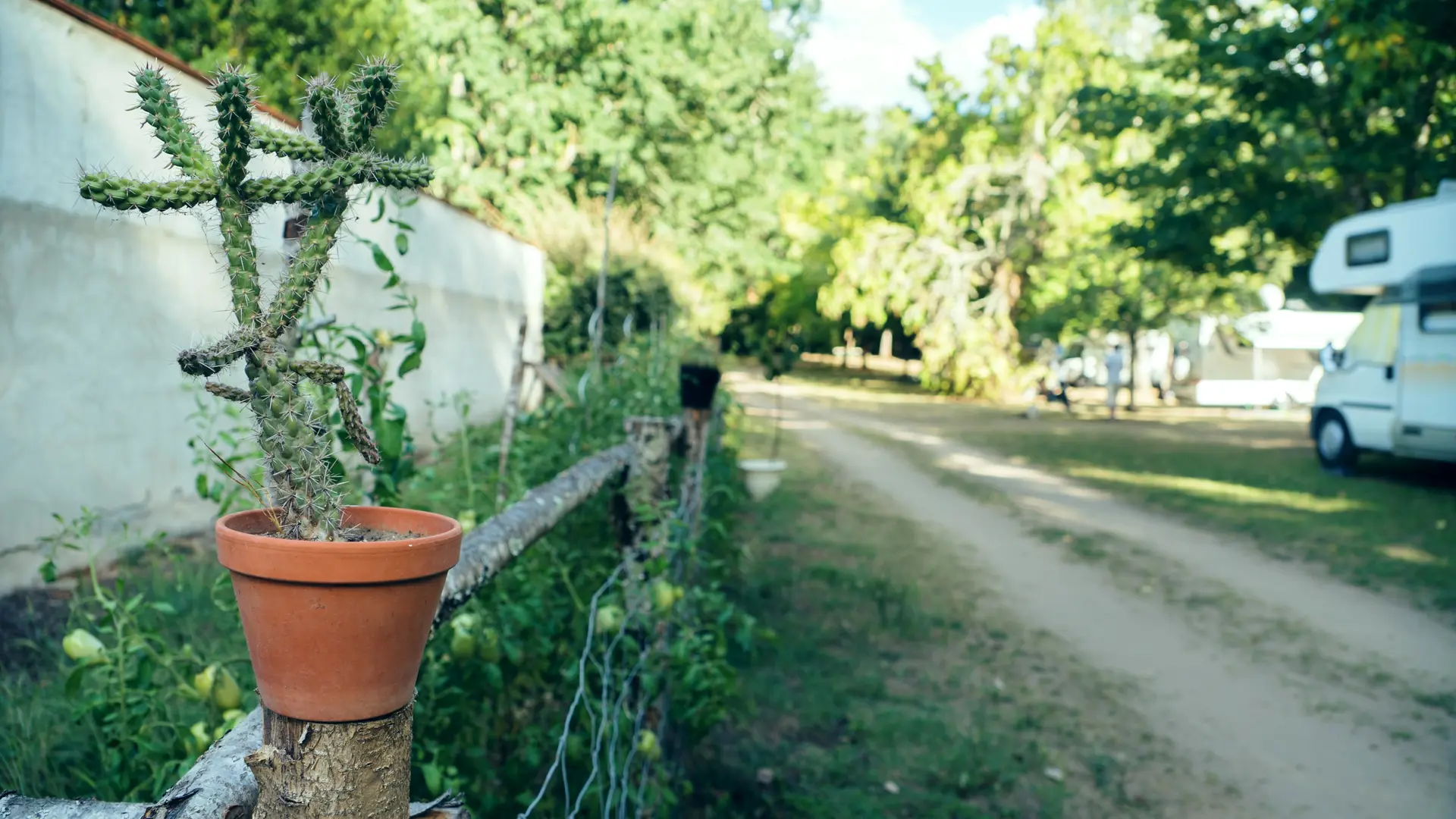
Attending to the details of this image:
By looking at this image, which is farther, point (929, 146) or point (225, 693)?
point (929, 146)

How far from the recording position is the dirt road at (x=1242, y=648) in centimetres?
417

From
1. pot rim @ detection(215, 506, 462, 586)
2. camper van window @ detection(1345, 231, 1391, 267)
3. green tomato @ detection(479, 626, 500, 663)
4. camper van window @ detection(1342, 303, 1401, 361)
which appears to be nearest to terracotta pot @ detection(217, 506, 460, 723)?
pot rim @ detection(215, 506, 462, 586)

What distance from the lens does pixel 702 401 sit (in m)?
4.98

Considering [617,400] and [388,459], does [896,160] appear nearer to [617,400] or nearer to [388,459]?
[617,400]

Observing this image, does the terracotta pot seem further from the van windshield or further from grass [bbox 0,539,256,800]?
the van windshield

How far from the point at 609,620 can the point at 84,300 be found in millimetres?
3806

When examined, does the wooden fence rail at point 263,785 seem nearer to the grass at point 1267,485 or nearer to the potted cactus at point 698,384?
the potted cactus at point 698,384

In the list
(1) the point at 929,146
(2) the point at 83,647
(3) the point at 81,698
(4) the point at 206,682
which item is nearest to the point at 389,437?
(4) the point at 206,682

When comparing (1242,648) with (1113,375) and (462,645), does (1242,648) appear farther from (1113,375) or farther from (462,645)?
(1113,375)

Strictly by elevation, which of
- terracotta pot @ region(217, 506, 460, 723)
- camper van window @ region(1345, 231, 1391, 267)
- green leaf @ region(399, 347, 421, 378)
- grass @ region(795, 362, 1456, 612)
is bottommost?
grass @ region(795, 362, 1456, 612)

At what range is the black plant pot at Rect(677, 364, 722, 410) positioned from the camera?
16.0ft

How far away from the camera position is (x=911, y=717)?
468 cm

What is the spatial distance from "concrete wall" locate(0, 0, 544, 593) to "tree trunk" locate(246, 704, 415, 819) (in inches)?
117

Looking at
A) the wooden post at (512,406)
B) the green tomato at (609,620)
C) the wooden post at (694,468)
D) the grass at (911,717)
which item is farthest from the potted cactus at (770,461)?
the green tomato at (609,620)
